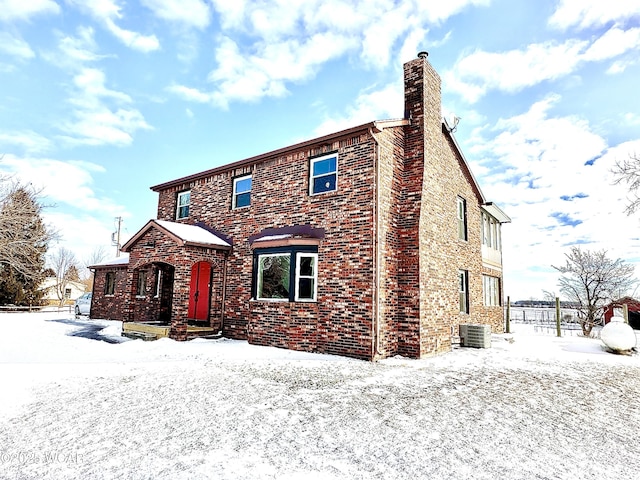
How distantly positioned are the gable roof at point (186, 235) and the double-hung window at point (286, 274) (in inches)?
70.4

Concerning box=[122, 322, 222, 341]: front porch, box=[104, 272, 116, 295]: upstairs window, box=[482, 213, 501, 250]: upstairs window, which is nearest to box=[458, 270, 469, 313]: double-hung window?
box=[482, 213, 501, 250]: upstairs window

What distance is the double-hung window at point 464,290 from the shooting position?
14078mm

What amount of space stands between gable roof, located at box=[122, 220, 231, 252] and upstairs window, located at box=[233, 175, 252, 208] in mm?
1449

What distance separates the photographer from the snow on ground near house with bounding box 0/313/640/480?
3.64 meters

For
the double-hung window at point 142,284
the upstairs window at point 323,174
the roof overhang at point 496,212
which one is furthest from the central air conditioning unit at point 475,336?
the double-hung window at point 142,284

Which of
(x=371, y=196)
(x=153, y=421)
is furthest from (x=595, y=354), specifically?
(x=153, y=421)

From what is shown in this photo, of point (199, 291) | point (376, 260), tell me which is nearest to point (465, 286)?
point (376, 260)

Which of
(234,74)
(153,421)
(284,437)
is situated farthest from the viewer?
(234,74)

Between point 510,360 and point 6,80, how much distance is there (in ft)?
63.2

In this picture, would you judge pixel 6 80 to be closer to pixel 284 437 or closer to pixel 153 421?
pixel 153 421

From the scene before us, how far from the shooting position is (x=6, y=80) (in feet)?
43.3

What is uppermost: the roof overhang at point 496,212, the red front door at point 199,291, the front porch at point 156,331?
the roof overhang at point 496,212

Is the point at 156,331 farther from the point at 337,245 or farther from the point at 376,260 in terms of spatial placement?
the point at 376,260

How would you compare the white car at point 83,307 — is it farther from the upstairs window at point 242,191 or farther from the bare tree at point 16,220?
the upstairs window at point 242,191
